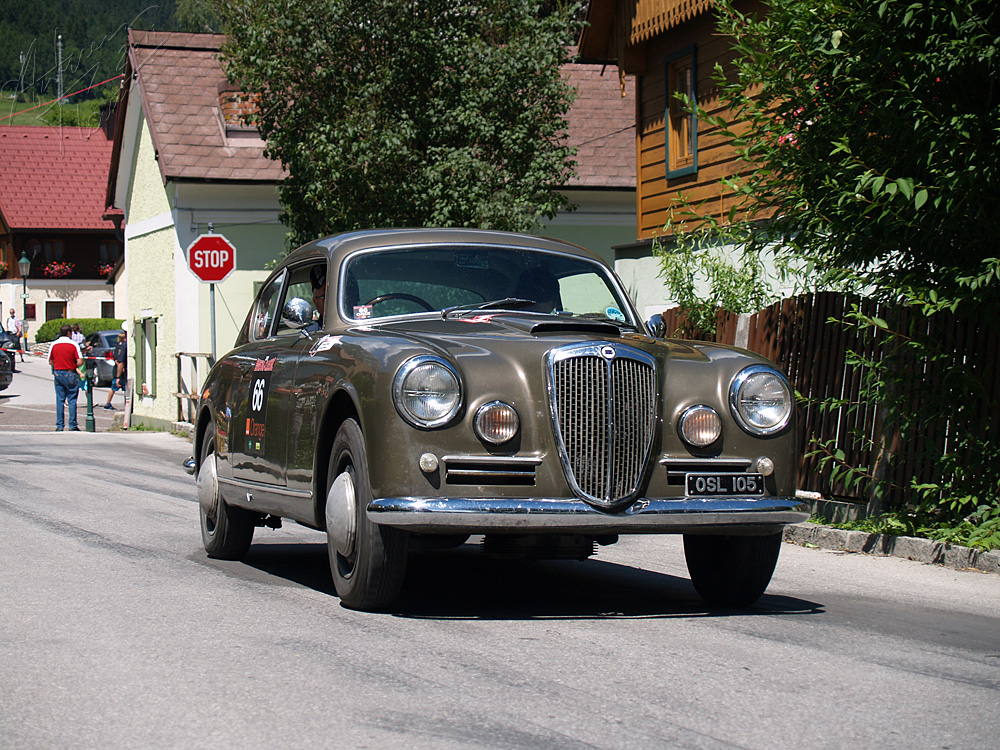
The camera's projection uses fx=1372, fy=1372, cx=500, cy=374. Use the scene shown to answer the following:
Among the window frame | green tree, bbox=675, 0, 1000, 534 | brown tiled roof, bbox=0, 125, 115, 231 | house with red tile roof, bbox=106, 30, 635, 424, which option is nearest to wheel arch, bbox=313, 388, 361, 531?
green tree, bbox=675, 0, 1000, 534

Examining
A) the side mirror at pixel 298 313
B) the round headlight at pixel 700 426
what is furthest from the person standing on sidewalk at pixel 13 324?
the round headlight at pixel 700 426

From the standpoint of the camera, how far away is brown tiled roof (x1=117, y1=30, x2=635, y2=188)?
26859 mm

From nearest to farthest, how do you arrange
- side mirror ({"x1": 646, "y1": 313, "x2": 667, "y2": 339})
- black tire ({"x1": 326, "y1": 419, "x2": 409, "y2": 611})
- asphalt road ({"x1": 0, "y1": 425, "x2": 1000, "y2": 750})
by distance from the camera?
1. asphalt road ({"x1": 0, "y1": 425, "x2": 1000, "y2": 750})
2. black tire ({"x1": 326, "y1": 419, "x2": 409, "y2": 611})
3. side mirror ({"x1": 646, "y1": 313, "x2": 667, "y2": 339})

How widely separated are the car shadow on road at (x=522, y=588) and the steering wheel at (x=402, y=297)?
1.47 meters

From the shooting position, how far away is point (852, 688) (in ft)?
16.0

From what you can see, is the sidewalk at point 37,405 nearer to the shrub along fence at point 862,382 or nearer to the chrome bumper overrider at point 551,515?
the shrub along fence at point 862,382

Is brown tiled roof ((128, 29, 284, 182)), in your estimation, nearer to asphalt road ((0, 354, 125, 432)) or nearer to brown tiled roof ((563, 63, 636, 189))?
asphalt road ((0, 354, 125, 432))

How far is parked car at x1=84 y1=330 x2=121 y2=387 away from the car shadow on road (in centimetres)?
3210

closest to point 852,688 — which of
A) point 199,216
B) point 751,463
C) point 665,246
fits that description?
point 751,463

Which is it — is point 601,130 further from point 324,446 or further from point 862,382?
point 324,446

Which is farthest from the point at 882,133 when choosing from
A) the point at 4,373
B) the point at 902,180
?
the point at 4,373

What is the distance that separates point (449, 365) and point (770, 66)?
4.72 m

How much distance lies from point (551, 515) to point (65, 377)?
66.6ft

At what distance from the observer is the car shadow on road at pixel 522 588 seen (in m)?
6.47
